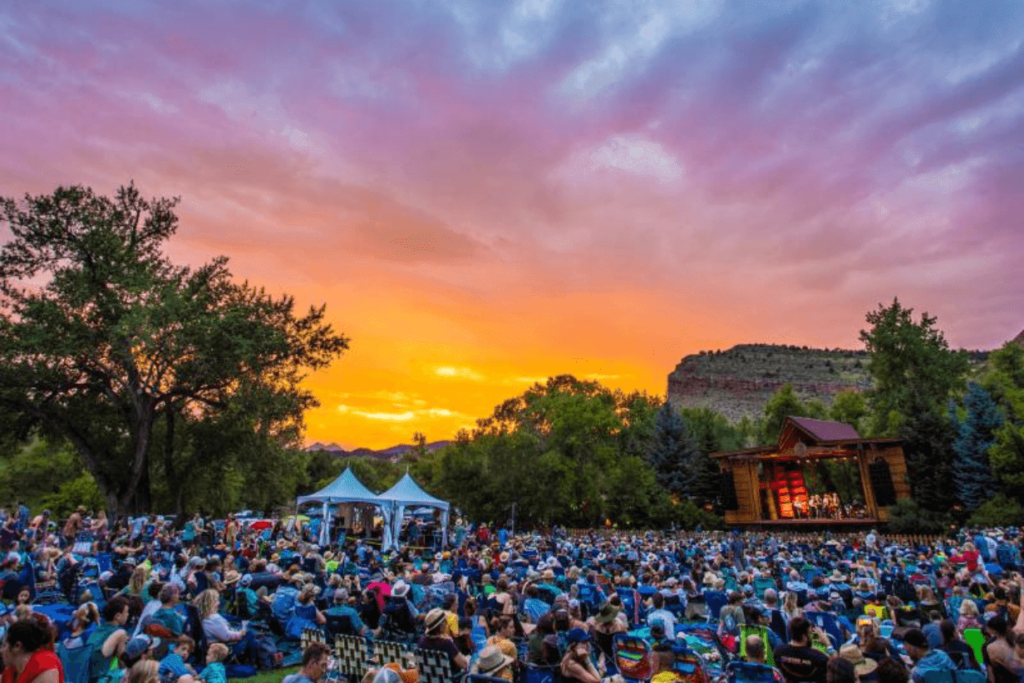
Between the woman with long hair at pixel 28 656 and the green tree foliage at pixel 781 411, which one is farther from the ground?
the green tree foliage at pixel 781 411

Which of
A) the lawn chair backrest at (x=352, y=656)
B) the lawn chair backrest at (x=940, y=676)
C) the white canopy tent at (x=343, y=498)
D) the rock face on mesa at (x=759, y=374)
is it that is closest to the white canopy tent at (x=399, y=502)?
the white canopy tent at (x=343, y=498)

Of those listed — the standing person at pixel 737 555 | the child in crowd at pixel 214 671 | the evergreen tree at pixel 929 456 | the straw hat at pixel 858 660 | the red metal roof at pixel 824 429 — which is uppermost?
the red metal roof at pixel 824 429

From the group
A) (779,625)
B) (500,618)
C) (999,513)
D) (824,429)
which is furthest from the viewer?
(824,429)

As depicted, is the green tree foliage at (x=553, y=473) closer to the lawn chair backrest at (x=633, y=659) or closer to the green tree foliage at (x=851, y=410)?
the green tree foliage at (x=851, y=410)

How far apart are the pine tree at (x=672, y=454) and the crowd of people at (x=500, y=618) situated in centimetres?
3051

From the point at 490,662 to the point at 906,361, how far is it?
58.9 m

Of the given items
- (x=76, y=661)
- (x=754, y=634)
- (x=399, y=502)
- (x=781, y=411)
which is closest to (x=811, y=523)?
(x=781, y=411)

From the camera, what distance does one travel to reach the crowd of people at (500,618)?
5.54 meters

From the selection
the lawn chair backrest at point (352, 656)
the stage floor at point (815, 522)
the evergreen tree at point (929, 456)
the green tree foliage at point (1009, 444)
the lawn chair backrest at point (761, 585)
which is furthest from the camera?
the stage floor at point (815, 522)

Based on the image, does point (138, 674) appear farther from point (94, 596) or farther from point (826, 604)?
point (826, 604)

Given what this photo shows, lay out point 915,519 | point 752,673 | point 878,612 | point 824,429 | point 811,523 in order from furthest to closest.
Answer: point 824,429, point 811,523, point 915,519, point 878,612, point 752,673

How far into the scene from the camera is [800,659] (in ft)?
18.3

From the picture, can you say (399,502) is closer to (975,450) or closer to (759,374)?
(975,450)

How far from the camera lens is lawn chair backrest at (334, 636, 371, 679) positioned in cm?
655
